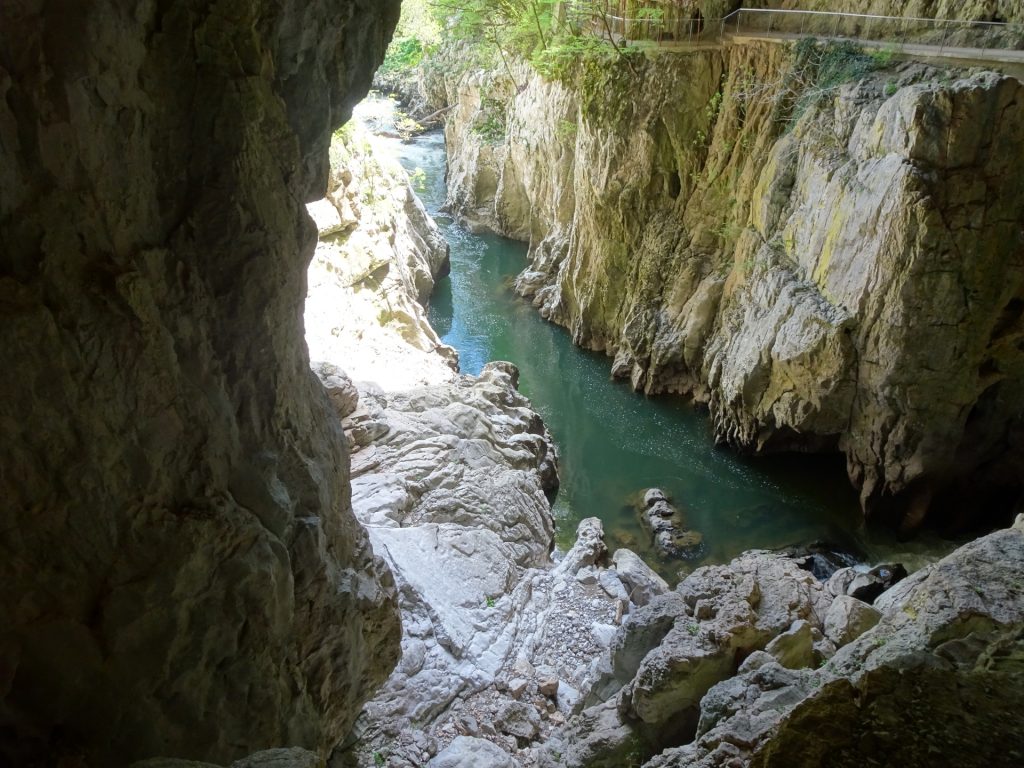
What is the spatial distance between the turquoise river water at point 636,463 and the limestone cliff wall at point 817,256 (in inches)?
26.0

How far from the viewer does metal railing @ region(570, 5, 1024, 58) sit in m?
11.7

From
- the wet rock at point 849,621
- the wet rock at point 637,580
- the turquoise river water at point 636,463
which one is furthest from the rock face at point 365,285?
the wet rock at point 849,621

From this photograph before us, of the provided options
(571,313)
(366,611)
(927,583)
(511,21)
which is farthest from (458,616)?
(511,21)

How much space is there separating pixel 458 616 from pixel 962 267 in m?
9.24

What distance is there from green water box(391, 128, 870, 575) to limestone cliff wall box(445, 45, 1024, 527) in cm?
66

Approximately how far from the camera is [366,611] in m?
6.04

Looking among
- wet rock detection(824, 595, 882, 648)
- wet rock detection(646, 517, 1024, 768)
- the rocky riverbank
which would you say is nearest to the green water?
the rocky riverbank

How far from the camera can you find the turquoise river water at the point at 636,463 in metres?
13.5

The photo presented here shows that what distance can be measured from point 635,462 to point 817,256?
5964mm

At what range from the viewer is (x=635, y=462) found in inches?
627

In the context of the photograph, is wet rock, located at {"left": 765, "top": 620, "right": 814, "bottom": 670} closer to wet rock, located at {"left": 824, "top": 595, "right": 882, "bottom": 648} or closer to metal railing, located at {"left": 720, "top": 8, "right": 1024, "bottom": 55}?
wet rock, located at {"left": 824, "top": 595, "right": 882, "bottom": 648}

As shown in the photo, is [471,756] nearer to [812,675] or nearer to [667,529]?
[812,675]

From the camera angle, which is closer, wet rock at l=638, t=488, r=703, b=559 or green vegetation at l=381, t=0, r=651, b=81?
wet rock at l=638, t=488, r=703, b=559

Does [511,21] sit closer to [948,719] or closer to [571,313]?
[571,313]
